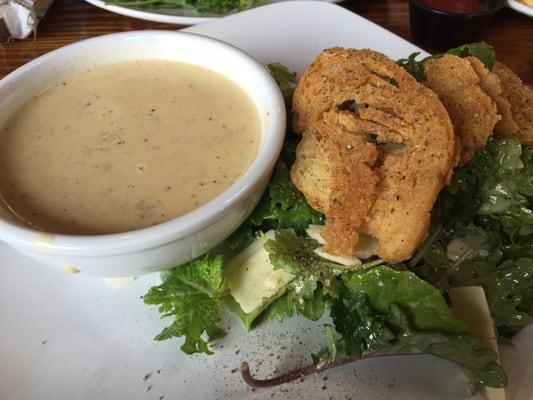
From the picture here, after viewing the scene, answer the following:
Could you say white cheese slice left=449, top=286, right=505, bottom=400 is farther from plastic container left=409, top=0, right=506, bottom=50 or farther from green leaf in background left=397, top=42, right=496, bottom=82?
plastic container left=409, top=0, right=506, bottom=50

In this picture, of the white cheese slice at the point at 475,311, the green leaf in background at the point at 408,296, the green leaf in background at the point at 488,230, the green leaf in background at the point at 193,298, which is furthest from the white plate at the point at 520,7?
the green leaf in background at the point at 193,298

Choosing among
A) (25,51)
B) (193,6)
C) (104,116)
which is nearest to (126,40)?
(104,116)

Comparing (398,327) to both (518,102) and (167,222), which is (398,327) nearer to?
(167,222)

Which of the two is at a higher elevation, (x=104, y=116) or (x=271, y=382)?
(x=104, y=116)

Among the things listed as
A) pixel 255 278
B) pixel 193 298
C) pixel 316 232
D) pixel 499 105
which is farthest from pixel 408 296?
pixel 499 105

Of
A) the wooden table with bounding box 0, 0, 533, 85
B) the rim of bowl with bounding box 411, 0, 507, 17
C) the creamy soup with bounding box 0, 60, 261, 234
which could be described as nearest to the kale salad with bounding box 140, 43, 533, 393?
the creamy soup with bounding box 0, 60, 261, 234

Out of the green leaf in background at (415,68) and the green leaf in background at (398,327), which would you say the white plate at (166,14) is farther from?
the green leaf in background at (398,327)

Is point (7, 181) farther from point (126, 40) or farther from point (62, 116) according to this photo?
point (126, 40)
